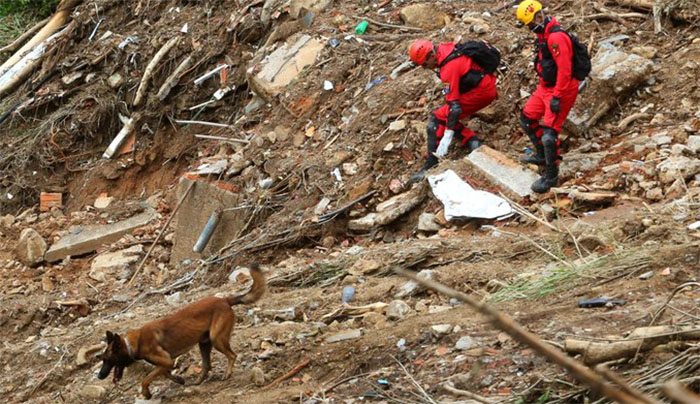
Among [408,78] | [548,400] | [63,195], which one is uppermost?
[548,400]

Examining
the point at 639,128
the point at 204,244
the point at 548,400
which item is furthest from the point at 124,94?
the point at 548,400

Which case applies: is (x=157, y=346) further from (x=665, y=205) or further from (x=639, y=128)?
(x=639, y=128)

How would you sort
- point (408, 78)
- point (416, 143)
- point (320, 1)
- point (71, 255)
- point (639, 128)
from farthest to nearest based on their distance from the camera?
point (320, 1)
point (71, 255)
point (408, 78)
point (416, 143)
point (639, 128)

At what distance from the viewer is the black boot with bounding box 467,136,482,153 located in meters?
9.73

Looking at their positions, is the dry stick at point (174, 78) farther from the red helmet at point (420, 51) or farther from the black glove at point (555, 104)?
the black glove at point (555, 104)

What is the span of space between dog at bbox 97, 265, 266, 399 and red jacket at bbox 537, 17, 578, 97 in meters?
3.66

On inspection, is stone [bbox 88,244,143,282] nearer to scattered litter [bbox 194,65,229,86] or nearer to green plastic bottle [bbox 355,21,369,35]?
scattered litter [bbox 194,65,229,86]

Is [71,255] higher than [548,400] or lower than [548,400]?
lower

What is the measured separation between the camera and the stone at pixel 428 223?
8.94m

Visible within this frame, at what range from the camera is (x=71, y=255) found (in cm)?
1202

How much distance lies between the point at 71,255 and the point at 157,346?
6.10 meters

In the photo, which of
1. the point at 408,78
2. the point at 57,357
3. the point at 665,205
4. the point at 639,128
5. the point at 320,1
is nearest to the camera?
the point at 665,205

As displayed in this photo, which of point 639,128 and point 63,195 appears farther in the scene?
point 63,195

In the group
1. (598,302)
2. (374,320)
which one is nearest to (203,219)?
(374,320)
